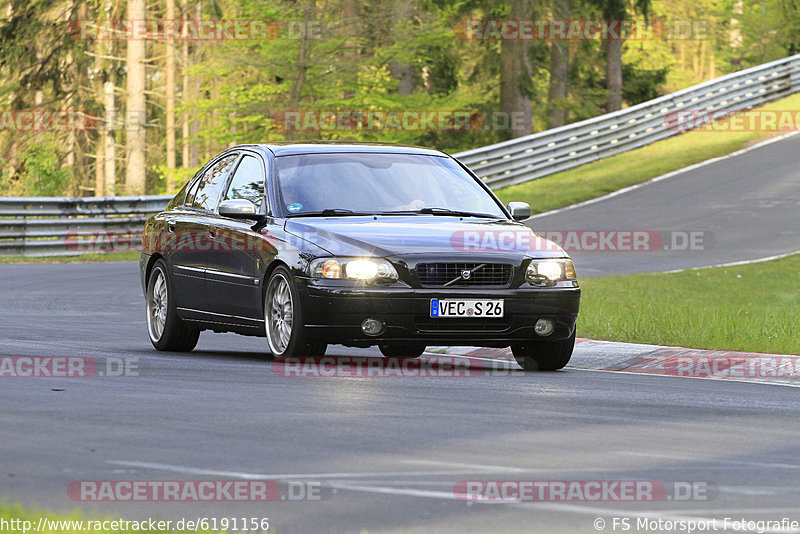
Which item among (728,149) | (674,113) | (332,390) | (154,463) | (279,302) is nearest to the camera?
(154,463)

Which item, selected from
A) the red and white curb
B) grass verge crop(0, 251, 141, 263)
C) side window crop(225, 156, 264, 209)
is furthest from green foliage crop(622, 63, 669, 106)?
side window crop(225, 156, 264, 209)

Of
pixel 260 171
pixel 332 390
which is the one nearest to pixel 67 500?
pixel 332 390

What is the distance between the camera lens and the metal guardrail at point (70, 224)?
2727 cm

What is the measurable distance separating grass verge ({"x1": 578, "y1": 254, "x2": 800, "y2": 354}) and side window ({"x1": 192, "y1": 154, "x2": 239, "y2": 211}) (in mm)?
3619

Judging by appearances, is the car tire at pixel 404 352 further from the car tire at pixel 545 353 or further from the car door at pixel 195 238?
the car door at pixel 195 238

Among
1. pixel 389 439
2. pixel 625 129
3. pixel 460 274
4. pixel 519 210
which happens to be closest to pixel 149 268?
pixel 519 210

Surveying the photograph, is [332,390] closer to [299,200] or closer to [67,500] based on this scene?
[299,200]

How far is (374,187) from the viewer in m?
12.0

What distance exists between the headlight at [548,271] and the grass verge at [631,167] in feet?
64.7

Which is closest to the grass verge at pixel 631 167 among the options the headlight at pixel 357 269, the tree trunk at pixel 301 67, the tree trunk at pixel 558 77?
the tree trunk at pixel 301 67

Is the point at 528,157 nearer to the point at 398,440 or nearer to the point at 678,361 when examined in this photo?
the point at 678,361

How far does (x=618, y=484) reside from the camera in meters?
6.50

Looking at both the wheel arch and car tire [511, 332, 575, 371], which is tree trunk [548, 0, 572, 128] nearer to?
the wheel arch

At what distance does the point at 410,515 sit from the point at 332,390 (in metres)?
3.82
